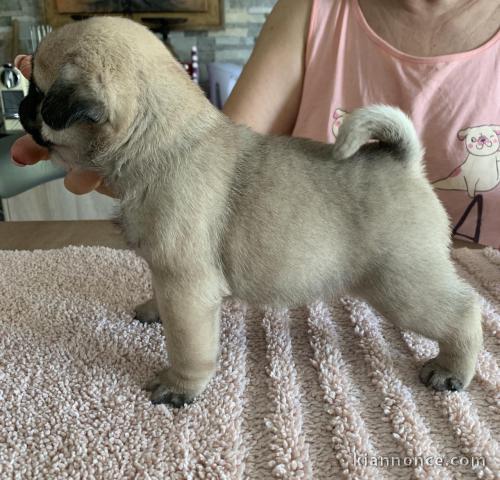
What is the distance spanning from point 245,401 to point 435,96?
0.89 m

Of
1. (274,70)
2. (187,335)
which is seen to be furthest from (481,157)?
(187,335)

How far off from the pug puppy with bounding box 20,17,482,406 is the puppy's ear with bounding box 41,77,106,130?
0.5 inches

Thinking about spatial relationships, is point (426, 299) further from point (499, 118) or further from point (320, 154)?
point (499, 118)

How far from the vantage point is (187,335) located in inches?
28.8

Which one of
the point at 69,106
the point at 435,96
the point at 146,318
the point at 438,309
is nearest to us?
the point at 69,106

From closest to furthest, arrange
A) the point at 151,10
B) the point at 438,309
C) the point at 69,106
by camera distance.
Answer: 1. the point at 69,106
2. the point at 438,309
3. the point at 151,10

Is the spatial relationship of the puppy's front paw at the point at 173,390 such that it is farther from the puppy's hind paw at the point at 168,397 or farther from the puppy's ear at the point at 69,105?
the puppy's ear at the point at 69,105

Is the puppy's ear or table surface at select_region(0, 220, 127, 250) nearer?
the puppy's ear

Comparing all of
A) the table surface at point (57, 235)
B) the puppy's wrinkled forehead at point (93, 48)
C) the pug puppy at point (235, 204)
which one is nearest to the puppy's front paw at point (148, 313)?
the pug puppy at point (235, 204)

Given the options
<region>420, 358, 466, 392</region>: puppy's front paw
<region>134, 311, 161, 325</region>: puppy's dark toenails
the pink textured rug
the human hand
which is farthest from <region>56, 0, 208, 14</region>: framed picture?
<region>420, 358, 466, 392</region>: puppy's front paw

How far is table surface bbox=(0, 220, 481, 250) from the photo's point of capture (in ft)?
4.10

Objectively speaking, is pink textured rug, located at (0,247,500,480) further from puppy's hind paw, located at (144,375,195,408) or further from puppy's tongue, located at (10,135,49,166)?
puppy's tongue, located at (10,135,49,166)

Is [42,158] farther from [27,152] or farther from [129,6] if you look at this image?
[129,6]

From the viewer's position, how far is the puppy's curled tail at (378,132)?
695mm
